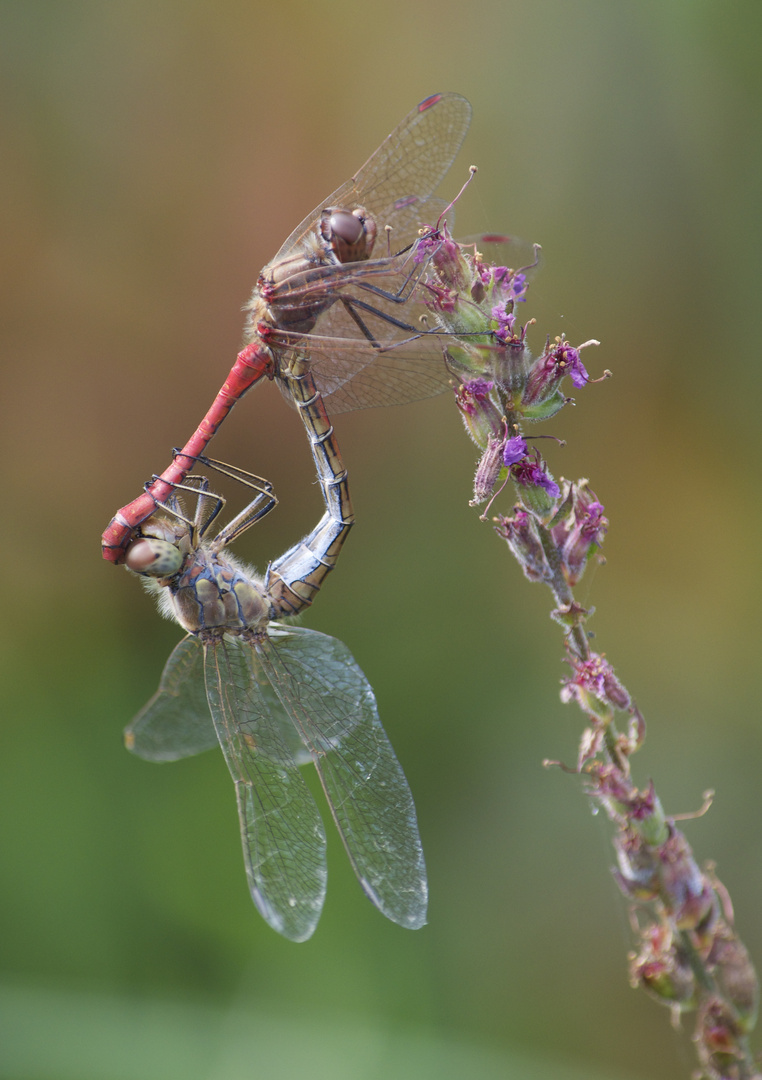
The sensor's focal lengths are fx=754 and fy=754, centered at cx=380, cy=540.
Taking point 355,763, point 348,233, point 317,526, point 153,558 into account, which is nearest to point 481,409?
point 348,233

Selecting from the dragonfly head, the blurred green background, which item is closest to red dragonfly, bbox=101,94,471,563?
the dragonfly head

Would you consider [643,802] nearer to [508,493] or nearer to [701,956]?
[701,956]

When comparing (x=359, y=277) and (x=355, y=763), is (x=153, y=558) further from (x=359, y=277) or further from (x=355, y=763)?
(x=359, y=277)

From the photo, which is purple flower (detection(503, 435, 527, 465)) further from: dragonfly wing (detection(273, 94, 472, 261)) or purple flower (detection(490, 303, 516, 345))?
dragonfly wing (detection(273, 94, 472, 261))

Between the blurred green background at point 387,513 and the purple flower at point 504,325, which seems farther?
the blurred green background at point 387,513

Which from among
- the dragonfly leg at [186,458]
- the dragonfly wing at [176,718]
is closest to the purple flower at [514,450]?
the dragonfly leg at [186,458]

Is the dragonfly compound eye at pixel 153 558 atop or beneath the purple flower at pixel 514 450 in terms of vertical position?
beneath

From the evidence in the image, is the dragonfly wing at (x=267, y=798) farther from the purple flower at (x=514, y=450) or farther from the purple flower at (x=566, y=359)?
the purple flower at (x=566, y=359)
